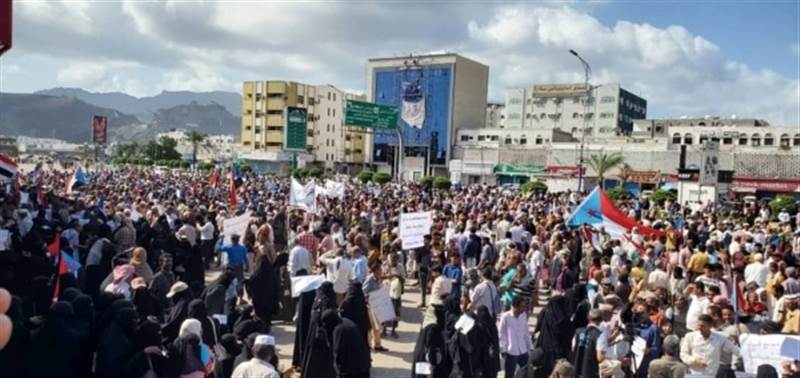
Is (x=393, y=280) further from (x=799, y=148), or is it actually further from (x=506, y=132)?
(x=506, y=132)

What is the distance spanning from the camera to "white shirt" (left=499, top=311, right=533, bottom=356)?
22.6 feet

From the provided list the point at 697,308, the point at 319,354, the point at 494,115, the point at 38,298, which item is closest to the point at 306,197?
the point at 38,298

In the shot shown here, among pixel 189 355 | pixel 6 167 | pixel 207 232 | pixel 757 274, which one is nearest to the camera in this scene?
pixel 189 355

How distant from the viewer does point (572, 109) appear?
276ft

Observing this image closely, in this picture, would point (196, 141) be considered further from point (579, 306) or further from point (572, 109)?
point (579, 306)

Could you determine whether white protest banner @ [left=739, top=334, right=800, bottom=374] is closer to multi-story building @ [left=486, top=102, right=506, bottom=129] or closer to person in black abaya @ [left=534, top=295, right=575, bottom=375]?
person in black abaya @ [left=534, top=295, right=575, bottom=375]

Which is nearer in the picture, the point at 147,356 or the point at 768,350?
the point at 147,356

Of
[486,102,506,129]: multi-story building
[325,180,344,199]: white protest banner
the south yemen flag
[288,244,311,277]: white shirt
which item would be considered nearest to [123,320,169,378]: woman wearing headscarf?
[288,244,311,277]: white shirt

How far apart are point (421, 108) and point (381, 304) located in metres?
66.5

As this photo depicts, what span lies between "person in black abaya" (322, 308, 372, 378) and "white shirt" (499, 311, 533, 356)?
1661 millimetres

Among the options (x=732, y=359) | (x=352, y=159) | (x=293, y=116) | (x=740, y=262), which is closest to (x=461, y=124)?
(x=352, y=159)

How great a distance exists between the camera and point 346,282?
342 inches

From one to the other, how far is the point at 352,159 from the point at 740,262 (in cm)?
7493

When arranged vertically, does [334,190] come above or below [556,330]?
above
